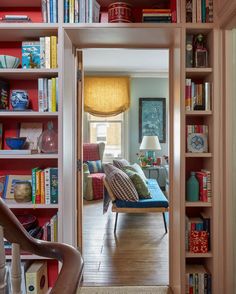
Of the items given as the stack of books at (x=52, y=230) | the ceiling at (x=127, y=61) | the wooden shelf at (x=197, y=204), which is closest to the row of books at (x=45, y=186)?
the stack of books at (x=52, y=230)

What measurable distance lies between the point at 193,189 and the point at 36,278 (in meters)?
1.33

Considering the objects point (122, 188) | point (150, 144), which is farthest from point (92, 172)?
point (122, 188)

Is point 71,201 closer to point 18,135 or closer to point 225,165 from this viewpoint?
point 18,135

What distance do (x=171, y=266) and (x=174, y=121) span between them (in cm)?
125

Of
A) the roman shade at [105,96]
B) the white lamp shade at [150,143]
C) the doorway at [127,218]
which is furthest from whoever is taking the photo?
the roman shade at [105,96]

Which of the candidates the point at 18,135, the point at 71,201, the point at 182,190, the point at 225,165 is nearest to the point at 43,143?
the point at 18,135

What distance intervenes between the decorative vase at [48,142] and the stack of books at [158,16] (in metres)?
1.10

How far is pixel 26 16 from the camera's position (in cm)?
213

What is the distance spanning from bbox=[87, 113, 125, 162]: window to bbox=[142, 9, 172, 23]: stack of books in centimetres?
447

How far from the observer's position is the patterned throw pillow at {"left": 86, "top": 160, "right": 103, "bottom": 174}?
19.9ft

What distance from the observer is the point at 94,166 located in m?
6.09

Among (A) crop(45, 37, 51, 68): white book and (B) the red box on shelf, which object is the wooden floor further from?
(A) crop(45, 37, 51, 68): white book

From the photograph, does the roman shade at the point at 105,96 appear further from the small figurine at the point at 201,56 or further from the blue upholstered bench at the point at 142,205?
the small figurine at the point at 201,56

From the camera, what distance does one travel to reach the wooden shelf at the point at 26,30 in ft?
6.75
